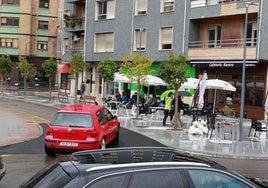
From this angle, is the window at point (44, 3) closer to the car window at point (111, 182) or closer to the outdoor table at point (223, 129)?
the outdoor table at point (223, 129)

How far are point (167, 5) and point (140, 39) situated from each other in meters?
3.92

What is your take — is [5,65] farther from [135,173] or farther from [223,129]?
[135,173]

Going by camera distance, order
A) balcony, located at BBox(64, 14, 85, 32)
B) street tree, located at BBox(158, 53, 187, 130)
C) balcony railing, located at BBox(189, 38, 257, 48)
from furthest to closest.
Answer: balcony, located at BBox(64, 14, 85, 32), balcony railing, located at BBox(189, 38, 257, 48), street tree, located at BBox(158, 53, 187, 130)

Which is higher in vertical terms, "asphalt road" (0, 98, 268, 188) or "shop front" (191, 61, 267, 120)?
"shop front" (191, 61, 267, 120)

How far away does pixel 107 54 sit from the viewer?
44250 millimetres

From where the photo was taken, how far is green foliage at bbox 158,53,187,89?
72.6 ft

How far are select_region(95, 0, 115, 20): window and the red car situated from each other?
31179 mm

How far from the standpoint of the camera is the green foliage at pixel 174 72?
72.6 ft

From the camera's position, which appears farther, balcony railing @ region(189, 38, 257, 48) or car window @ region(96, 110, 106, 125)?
balcony railing @ region(189, 38, 257, 48)

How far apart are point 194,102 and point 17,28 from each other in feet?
136

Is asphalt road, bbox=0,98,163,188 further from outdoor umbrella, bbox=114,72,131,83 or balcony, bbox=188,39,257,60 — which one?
balcony, bbox=188,39,257,60

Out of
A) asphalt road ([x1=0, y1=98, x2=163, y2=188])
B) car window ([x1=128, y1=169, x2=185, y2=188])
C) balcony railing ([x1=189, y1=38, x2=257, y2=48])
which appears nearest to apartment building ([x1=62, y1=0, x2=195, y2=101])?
balcony railing ([x1=189, y1=38, x2=257, y2=48])

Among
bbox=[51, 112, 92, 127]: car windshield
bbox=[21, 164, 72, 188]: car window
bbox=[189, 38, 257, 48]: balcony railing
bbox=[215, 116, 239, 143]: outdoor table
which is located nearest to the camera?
bbox=[21, 164, 72, 188]: car window

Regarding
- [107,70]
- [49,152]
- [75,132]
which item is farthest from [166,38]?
[75,132]
